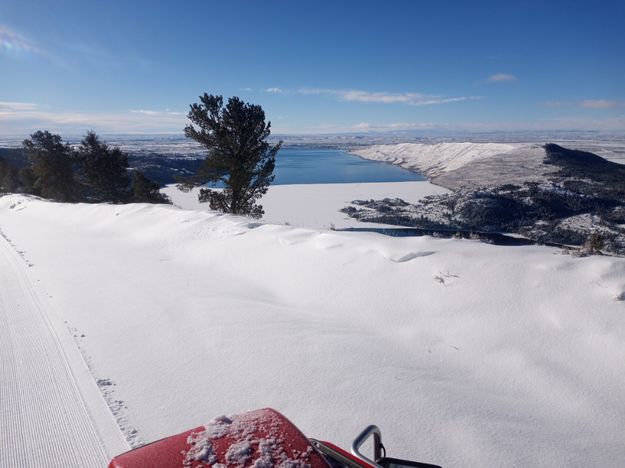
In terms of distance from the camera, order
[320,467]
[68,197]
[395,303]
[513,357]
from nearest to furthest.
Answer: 1. [320,467]
2. [513,357]
3. [395,303]
4. [68,197]

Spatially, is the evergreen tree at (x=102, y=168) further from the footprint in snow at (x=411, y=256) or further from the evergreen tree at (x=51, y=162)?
→ the footprint in snow at (x=411, y=256)

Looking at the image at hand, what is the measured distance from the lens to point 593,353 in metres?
4.04

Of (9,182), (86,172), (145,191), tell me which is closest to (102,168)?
(86,172)

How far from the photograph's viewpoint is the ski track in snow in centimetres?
316

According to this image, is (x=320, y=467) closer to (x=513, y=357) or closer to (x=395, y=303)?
(x=513, y=357)

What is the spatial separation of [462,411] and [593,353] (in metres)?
1.81

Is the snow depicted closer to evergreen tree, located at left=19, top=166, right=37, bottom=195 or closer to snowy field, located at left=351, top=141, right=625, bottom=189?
snowy field, located at left=351, top=141, right=625, bottom=189

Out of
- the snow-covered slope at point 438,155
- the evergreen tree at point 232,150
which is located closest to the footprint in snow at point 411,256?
the evergreen tree at point 232,150

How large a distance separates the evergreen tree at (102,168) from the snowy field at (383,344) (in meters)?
24.6

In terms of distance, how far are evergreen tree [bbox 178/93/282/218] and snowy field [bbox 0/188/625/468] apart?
10.1 meters

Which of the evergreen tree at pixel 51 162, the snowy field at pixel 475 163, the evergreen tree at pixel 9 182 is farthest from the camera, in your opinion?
the snowy field at pixel 475 163

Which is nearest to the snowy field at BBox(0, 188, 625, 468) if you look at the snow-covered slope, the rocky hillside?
the rocky hillside

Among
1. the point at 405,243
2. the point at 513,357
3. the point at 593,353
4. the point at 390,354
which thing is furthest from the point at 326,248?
the point at 593,353

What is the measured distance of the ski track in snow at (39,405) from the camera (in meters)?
3.16
